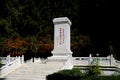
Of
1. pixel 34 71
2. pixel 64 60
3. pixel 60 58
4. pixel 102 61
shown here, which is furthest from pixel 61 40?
pixel 34 71

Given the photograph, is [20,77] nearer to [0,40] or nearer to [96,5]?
[0,40]

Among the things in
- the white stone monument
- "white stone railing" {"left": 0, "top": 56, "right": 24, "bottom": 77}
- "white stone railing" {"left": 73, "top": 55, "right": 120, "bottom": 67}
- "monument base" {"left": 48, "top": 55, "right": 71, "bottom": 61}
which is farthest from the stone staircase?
"white stone railing" {"left": 73, "top": 55, "right": 120, "bottom": 67}

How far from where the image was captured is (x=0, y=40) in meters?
38.0

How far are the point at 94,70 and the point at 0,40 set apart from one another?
21.1m

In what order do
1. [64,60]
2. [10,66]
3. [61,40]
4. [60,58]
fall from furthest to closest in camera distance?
[61,40] → [60,58] → [64,60] → [10,66]

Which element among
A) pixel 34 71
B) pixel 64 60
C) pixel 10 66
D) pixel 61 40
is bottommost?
pixel 34 71

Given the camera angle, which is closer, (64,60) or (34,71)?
(34,71)

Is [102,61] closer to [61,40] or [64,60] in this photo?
[64,60]

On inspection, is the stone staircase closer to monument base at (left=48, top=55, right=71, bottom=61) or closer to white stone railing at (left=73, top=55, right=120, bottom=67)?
monument base at (left=48, top=55, right=71, bottom=61)

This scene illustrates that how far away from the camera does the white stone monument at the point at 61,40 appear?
25.6 metres

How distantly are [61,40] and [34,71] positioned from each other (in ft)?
16.5

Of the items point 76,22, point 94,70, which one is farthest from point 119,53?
point 94,70

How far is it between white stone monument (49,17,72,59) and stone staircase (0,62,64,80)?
1.84 meters

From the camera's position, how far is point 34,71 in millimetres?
21844
